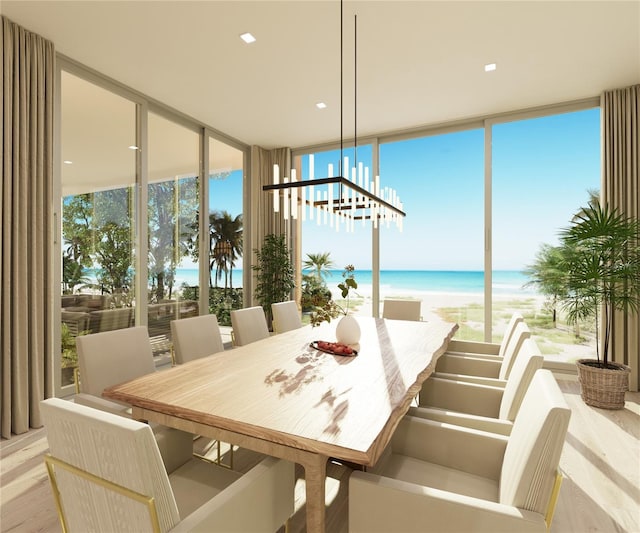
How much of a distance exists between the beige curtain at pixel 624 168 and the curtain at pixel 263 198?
155 inches

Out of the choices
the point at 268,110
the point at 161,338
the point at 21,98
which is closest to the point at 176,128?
the point at 268,110

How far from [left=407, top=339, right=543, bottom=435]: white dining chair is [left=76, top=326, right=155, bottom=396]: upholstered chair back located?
4.98ft

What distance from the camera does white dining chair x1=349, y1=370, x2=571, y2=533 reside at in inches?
37.8

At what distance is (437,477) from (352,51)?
10.1 ft

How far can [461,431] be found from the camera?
4.76 feet

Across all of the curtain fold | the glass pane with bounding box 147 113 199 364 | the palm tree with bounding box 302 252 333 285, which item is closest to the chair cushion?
the glass pane with bounding box 147 113 199 364

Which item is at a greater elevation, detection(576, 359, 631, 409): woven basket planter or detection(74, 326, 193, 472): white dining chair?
detection(74, 326, 193, 472): white dining chair

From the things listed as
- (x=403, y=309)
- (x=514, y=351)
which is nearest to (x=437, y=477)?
(x=514, y=351)

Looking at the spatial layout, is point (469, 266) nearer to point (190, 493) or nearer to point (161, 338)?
point (161, 338)

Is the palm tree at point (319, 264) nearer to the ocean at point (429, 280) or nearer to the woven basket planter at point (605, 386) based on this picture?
the woven basket planter at point (605, 386)

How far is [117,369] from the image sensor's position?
2008 mm

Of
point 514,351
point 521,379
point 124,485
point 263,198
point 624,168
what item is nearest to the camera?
point 124,485

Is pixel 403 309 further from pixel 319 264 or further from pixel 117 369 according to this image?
pixel 117 369

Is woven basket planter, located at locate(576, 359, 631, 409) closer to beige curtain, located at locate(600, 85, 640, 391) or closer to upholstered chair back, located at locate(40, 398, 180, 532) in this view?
beige curtain, located at locate(600, 85, 640, 391)
